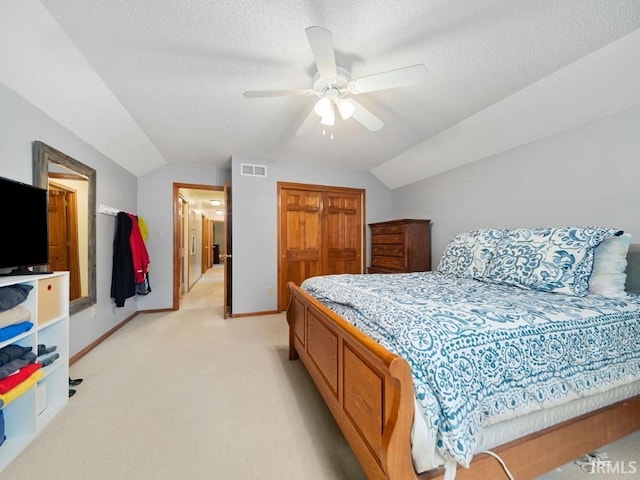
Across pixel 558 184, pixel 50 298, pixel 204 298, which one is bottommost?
pixel 204 298

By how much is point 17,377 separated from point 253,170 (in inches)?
123

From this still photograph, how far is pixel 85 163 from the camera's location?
2521 millimetres

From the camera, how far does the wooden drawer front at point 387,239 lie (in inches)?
143

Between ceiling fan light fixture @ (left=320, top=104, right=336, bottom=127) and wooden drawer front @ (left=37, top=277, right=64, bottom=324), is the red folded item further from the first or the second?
ceiling fan light fixture @ (left=320, top=104, right=336, bottom=127)

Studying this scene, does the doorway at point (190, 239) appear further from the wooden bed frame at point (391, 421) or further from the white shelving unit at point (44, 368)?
the wooden bed frame at point (391, 421)

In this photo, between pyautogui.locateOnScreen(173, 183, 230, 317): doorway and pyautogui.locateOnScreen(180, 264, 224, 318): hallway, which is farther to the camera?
pyautogui.locateOnScreen(180, 264, 224, 318): hallway

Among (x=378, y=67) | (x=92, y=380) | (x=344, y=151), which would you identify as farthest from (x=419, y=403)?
(x=344, y=151)

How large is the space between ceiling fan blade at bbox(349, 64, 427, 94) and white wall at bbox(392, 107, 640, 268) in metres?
1.74

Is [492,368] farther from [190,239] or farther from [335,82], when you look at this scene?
[190,239]

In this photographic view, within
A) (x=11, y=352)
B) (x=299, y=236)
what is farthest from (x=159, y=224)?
(x=11, y=352)

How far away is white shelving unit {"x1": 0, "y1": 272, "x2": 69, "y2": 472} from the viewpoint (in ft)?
4.65

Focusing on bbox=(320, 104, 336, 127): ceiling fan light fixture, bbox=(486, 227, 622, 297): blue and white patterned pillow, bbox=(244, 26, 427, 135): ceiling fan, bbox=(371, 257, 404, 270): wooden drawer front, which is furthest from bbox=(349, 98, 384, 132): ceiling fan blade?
bbox=(371, 257, 404, 270): wooden drawer front

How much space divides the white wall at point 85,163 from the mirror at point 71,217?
8 cm

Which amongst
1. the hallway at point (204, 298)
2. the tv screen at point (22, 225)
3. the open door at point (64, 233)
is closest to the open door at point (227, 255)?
the hallway at point (204, 298)
